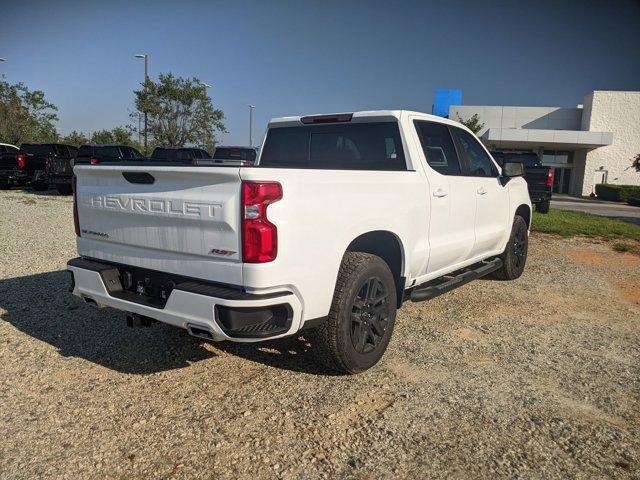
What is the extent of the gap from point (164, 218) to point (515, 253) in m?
5.03

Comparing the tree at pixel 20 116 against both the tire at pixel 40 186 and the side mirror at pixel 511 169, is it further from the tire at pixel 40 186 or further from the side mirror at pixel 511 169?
the side mirror at pixel 511 169

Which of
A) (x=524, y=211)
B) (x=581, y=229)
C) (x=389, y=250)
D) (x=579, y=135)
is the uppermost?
(x=579, y=135)

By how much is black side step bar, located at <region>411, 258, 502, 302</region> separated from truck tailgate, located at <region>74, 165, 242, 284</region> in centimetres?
196

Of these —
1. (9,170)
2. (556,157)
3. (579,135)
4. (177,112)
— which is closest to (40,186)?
(9,170)

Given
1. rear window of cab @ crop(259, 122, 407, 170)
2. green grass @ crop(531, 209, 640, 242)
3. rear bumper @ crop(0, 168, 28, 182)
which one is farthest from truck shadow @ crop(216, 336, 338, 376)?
rear bumper @ crop(0, 168, 28, 182)

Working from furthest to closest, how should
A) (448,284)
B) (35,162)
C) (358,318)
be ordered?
(35,162) < (448,284) < (358,318)

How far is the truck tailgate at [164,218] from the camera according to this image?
9.50 feet

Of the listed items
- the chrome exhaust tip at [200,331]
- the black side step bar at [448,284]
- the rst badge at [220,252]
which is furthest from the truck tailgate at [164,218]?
the black side step bar at [448,284]

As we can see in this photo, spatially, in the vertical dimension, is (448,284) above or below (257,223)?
below

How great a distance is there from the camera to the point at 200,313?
2.97 metres

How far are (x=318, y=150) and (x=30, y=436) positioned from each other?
3.19 metres

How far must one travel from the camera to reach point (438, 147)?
476 cm

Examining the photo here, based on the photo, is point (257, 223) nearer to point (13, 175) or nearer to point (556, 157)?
point (13, 175)

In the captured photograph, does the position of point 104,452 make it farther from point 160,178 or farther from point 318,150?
point 318,150
